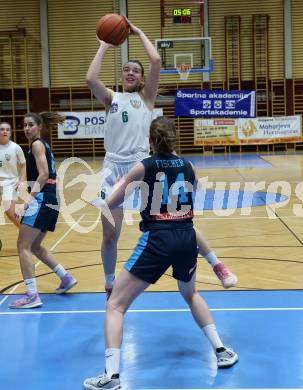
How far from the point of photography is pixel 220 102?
22.1 m

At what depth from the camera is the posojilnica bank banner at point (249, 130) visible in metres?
22.4

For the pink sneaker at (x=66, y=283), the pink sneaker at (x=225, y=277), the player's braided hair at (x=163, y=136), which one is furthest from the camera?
the pink sneaker at (x=66, y=283)

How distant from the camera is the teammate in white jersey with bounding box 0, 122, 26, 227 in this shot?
7648 millimetres

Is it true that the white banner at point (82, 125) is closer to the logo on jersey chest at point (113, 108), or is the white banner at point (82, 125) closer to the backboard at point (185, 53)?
the backboard at point (185, 53)

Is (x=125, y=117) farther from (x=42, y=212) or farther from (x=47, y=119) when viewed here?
(x=42, y=212)

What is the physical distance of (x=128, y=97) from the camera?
4422mm

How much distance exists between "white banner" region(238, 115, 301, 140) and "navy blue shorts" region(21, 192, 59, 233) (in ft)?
58.8

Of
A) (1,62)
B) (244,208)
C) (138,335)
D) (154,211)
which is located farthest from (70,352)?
(1,62)

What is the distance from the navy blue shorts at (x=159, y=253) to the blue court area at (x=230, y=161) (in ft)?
47.1

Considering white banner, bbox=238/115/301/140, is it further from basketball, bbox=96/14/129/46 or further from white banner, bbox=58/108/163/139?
basketball, bbox=96/14/129/46

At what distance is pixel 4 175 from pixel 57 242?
1188mm

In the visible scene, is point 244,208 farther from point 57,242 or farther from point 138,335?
point 138,335

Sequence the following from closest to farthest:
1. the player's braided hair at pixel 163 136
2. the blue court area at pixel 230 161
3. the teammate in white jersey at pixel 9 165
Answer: the player's braided hair at pixel 163 136 < the teammate in white jersey at pixel 9 165 < the blue court area at pixel 230 161

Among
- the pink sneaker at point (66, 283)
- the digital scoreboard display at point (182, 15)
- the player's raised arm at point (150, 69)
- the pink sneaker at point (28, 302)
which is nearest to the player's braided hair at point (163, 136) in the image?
the player's raised arm at point (150, 69)
